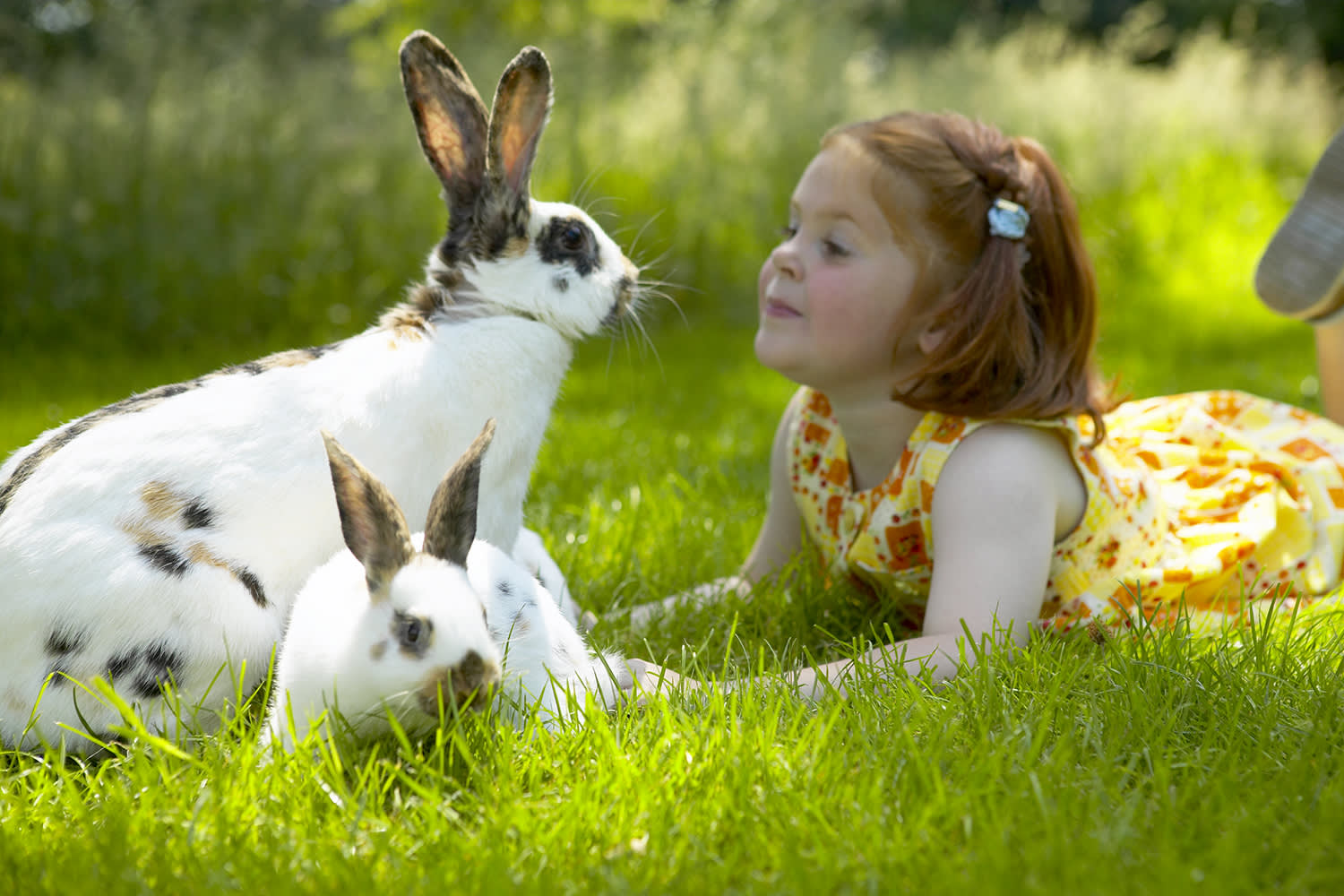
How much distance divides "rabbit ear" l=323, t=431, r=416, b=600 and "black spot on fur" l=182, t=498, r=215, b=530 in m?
0.34

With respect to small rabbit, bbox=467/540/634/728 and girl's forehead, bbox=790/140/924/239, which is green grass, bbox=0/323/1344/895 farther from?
girl's forehead, bbox=790/140/924/239

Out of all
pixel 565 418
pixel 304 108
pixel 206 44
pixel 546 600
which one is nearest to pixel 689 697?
pixel 546 600

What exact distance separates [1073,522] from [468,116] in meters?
1.62

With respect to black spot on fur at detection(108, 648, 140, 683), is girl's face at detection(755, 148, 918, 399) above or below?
above

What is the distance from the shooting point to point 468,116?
2291 mm

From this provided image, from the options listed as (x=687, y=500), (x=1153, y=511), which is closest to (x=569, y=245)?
(x=687, y=500)

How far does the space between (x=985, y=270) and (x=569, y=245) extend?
102 centimetres

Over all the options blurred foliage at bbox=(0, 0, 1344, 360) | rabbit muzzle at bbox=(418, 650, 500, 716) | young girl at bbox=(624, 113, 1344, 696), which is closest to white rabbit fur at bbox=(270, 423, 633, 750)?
rabbit muzzle at bbox=(418, 650, 500, 716)

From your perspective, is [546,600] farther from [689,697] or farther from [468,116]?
[468,116]

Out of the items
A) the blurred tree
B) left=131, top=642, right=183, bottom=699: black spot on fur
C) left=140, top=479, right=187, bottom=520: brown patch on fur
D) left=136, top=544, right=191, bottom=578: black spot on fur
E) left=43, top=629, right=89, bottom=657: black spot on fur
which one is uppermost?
the blurred tree

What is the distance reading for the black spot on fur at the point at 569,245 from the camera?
2.32 meters

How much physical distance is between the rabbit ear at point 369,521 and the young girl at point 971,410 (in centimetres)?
120

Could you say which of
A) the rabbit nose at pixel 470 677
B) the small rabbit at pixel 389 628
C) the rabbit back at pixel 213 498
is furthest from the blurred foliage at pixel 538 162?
the rabbit nose at pixel 470 677

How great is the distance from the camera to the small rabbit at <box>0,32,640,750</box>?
190 cm
